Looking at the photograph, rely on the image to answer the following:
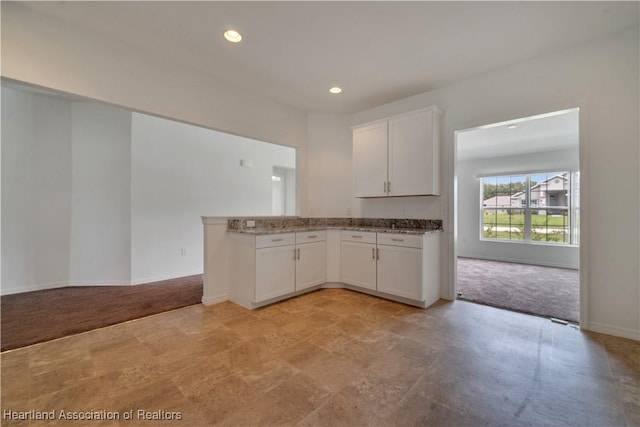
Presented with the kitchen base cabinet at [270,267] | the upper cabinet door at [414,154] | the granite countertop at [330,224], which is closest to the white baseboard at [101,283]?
the kitchen base cabinet at [270,267]

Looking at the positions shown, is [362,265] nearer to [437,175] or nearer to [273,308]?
[273,308]

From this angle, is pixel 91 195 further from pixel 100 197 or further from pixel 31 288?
pixel 31 288

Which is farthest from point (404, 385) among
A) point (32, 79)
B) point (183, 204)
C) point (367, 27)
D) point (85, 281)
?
point (85, 281)

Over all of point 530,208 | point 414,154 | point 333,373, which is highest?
point 414,154

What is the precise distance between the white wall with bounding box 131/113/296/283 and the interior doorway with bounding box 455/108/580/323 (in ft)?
14.3

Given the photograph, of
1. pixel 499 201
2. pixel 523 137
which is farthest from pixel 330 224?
pixel 499 201

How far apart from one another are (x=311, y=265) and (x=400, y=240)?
1.23 m

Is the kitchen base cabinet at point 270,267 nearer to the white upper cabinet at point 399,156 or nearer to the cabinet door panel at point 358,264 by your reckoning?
the cabinet door panel at point 358,264

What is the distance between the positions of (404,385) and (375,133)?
296 cm

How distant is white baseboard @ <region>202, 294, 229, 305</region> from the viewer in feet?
10.2

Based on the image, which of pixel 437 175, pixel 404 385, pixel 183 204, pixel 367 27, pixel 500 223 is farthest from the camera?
pixel 500 223

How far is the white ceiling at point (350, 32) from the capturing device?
79.6 inches

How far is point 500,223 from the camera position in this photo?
6.33 metres

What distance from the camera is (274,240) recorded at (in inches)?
122
